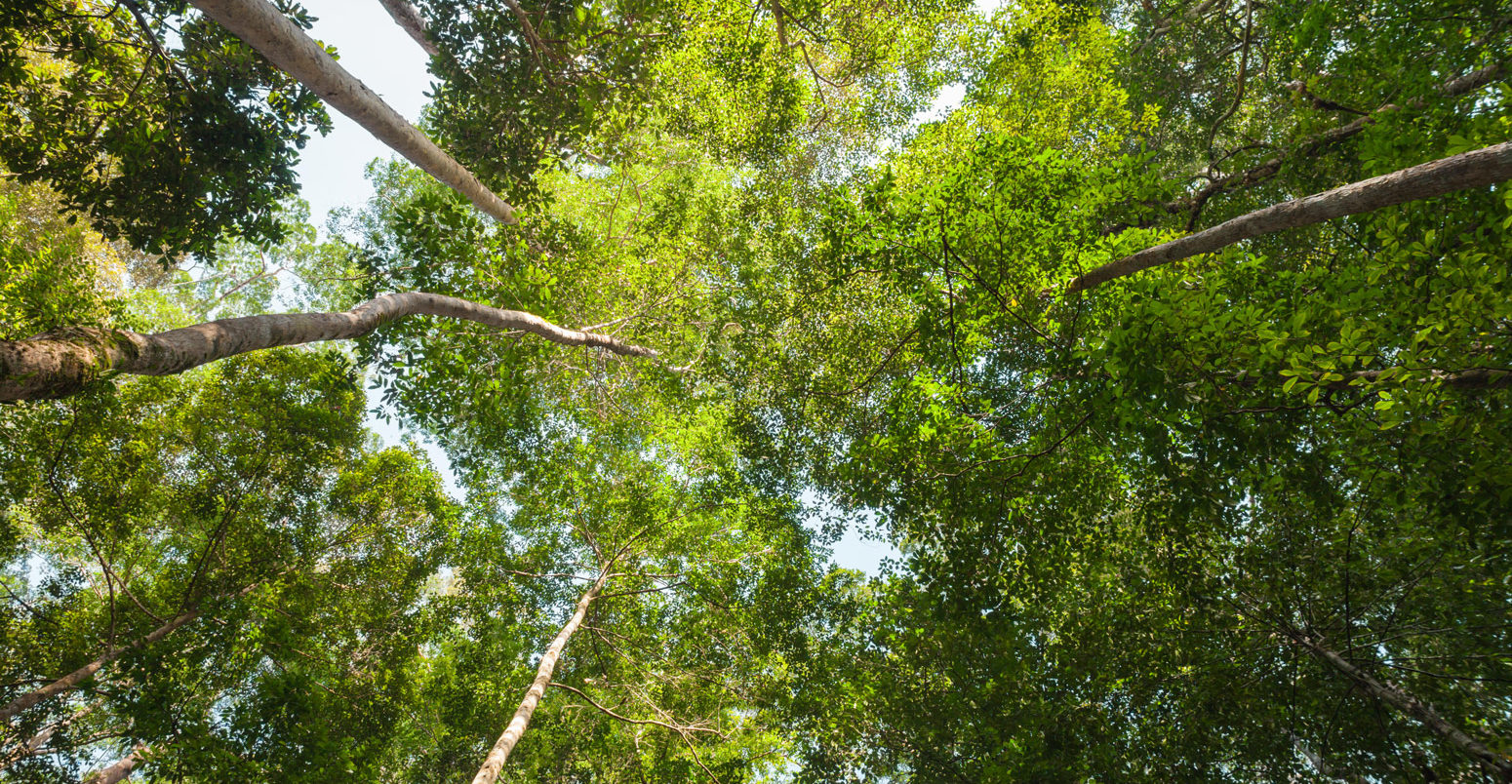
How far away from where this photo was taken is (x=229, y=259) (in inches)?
771

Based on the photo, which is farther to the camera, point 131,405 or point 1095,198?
point 131,405

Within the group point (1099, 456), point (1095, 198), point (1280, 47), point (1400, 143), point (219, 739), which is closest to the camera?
point (1400, 143)

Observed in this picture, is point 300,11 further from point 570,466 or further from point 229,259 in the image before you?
point 229,259

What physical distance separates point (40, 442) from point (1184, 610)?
14014mm

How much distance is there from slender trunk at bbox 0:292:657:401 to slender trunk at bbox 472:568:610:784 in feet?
16.8

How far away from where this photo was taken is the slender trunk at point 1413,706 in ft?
12.9

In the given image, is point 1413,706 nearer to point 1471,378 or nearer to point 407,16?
point 1471,378

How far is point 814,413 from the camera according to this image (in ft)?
28.5

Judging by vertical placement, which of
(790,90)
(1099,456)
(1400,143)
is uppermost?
(790,90)

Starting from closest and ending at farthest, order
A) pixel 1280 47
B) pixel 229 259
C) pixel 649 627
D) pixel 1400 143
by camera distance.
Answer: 1. pixel 1400 143
2. pixel 1280 47
3. pixel 649 627
4. pixel 229 259

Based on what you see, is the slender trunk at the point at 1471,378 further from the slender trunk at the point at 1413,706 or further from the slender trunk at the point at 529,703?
the slender trunk at the point at 529,703

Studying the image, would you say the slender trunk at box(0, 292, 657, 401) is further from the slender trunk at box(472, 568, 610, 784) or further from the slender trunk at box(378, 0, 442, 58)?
the slender trunk at box(472, 568, 610, 784)

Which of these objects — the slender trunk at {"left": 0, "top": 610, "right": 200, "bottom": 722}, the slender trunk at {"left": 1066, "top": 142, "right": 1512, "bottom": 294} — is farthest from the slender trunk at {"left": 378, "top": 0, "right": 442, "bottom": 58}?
the slender trunk at {"left": 1066, "top": 142, "right": 1512, "bottom": 294}

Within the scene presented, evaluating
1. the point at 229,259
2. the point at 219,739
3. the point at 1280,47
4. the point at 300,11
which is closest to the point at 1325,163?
the point at 1280,47
